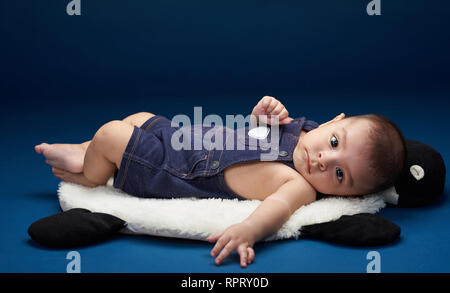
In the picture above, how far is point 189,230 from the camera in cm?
185

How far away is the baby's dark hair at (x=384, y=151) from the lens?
190 centimetres

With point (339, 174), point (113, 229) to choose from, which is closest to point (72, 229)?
point (113, 229)

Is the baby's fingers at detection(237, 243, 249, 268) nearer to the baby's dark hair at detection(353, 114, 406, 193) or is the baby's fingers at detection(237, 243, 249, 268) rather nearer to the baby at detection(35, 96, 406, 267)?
the baby at detection(35, 96, 406, 267)

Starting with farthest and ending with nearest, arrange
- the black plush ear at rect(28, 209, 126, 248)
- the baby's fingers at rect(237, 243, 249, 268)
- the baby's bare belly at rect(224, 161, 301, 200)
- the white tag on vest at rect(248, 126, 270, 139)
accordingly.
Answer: the white tag on vest at rect(248, 126, 270, 139) → the baby's bare belly at rect(224, 161, 301, 200) → the black plush ear at rect(28, 209, 126, 248) → the baby's fingers at rect(237, 243, 249, 268)

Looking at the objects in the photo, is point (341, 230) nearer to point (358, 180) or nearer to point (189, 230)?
point (358, 180)

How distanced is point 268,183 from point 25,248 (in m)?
0.81

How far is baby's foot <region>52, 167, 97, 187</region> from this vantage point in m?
2.24

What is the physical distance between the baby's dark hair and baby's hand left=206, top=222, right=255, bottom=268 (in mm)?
468

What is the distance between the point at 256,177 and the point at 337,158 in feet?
0.96

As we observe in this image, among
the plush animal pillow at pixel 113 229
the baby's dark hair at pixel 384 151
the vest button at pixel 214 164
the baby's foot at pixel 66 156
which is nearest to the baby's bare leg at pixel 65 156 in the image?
the baby's foot at pixel 66 156

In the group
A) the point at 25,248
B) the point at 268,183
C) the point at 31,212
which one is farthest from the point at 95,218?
the point at 268,183

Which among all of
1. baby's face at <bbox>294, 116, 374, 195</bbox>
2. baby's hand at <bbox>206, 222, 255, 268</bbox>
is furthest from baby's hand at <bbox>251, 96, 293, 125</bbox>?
baby's hand at <bbox>206, 222, 255, 268</bbox>

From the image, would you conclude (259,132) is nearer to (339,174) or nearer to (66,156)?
(339,174)

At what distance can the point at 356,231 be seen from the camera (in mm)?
1832
